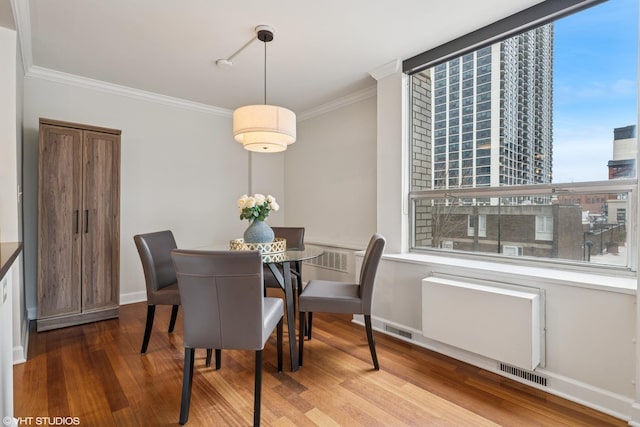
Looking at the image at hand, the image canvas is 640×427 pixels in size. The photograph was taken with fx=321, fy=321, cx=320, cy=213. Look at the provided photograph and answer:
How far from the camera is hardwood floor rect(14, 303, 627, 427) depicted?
1.75 metres

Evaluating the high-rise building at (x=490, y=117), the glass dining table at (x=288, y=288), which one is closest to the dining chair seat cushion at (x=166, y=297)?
the glass dining table at (x=288, y=288)

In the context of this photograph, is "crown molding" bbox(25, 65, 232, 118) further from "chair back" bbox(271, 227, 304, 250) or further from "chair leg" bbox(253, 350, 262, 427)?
"chair leg" bbox(253, 350, 262, 427)

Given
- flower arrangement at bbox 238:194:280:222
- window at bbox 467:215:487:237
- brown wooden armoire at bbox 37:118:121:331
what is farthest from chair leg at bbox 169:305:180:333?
window at bbox 467:215:487:237

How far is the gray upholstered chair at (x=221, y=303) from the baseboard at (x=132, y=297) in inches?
99.2

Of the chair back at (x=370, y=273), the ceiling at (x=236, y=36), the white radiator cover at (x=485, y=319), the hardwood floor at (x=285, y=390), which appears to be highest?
the ceiling at (x=236, y=36)

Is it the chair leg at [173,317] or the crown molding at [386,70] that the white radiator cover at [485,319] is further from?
the chair leg at [173,317]

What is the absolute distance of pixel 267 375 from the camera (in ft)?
7.18

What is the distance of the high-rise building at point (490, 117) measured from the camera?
2.31 meters

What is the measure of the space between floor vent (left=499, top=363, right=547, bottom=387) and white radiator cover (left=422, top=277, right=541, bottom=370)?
0.10 meters

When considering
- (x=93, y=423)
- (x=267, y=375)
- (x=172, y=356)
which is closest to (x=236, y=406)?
(x=267, y=375)

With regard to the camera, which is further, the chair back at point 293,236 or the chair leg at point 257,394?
the chair back at point 293,236

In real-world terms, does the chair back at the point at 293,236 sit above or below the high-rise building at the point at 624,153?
below

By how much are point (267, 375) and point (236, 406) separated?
361mm

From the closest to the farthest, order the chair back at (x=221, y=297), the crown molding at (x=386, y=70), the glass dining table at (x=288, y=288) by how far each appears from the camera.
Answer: the chair back at (x=221, y=297) < the glass dining table at (x=288, y=288) < the crown molding at (x=386, y=70)
